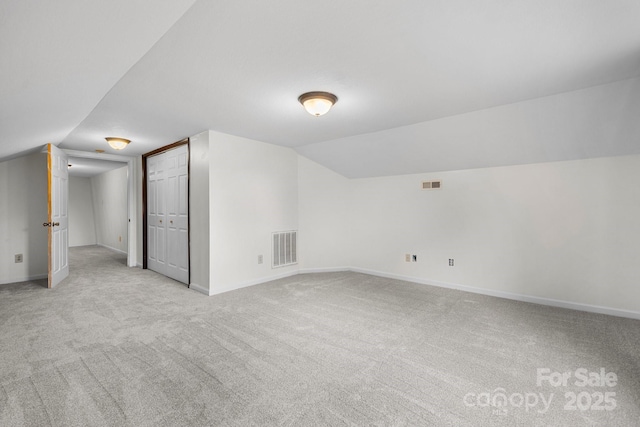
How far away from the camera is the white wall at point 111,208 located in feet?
23.9

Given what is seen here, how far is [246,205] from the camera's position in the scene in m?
4.34

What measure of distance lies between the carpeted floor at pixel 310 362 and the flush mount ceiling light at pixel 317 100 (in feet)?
7.02

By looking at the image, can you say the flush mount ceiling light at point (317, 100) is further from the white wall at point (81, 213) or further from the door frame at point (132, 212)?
the white wall at point (81, 213)

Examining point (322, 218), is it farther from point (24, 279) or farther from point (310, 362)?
point (24, 279)

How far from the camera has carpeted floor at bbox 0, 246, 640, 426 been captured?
5.41 ft

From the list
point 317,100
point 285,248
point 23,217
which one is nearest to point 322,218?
point 285,248

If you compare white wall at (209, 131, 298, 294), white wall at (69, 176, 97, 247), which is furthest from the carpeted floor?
white wall at (69, 176, 97, 247)

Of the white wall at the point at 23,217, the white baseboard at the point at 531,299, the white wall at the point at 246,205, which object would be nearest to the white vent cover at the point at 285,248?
the white wall at the point at 246,205

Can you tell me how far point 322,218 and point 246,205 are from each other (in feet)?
4.99

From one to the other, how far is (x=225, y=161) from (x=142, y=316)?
2.18 meters

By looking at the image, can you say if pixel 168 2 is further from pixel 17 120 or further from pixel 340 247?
pixel 340 247

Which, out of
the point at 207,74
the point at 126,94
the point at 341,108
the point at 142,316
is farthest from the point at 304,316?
the point at 126,94

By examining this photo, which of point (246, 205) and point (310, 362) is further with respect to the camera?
point (246, 205)

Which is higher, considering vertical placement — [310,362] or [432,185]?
[432,185]
